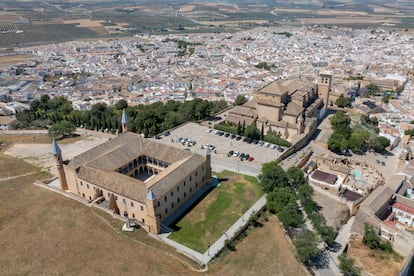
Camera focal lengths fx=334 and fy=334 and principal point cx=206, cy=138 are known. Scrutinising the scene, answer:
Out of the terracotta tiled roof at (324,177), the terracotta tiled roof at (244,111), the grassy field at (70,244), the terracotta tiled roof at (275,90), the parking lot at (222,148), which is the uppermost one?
the terracotta tiled roof at (275,90)

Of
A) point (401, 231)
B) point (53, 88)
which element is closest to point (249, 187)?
point (401, 231)

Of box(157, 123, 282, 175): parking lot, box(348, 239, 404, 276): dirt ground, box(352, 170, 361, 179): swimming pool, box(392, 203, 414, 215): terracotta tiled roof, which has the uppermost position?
box(157, 123, 282, 175): parking lot

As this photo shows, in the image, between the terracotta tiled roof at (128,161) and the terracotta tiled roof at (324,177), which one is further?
the terracotta tiled roof at (324,177)

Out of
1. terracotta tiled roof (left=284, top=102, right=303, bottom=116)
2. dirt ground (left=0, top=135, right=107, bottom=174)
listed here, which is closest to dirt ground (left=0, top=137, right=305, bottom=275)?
dirt ground (left=0, top=135, right=107, bottom=174)

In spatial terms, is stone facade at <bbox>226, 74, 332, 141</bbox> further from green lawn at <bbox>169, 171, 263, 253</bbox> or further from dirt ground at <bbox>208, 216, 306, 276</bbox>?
dirt ground at <bbox>208, 216, 306, 276</bbox>

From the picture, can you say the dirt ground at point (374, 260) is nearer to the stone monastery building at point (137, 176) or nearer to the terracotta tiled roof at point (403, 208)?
the terracotta tiled roof at point (403, 208)

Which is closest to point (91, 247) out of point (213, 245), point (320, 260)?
point (213, 245)

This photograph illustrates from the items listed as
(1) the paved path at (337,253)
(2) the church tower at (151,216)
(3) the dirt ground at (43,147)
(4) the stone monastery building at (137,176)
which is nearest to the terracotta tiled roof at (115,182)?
(4) the stone monastery building at (137,176)
